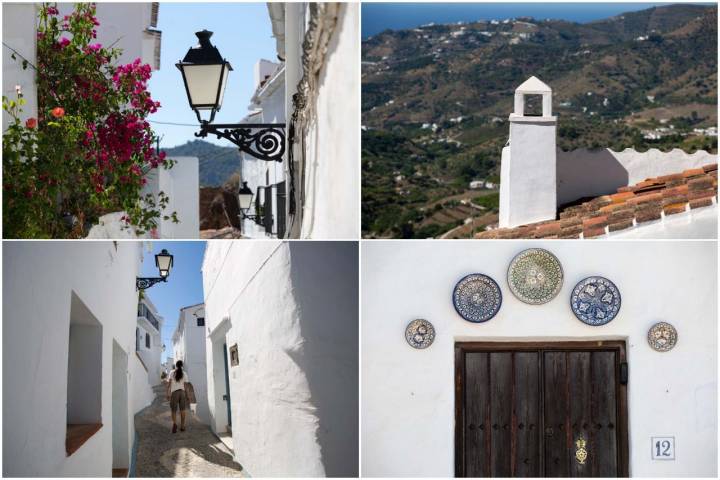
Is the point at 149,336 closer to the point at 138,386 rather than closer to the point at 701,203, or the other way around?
the point at 138,386

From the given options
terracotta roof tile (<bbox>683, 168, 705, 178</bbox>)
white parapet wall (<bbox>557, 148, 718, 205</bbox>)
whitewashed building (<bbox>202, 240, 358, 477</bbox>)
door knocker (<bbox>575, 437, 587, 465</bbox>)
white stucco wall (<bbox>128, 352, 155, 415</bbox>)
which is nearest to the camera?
whitewashed building (<bbox>202, 240, 358, 477</bbox>)

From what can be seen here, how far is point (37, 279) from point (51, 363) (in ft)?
1.13

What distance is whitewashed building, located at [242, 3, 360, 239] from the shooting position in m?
2.83

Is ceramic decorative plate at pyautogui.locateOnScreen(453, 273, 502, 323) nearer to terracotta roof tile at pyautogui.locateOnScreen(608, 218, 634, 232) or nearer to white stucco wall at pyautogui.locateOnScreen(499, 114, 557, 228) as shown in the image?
terracotta roof tile at pyautogui.locateOnScreen(608, 218, 634, 232)

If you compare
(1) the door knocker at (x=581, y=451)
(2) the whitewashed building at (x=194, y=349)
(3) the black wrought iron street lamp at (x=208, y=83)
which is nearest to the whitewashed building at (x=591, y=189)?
(1) the door knocker at (x=581, y=451)

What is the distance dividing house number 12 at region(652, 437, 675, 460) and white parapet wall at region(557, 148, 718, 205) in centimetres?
233

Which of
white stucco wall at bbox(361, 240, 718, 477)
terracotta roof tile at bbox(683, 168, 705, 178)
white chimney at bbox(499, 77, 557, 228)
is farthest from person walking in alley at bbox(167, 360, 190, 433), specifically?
terracotta roof tile at bbox(683, 168, 705, 178)

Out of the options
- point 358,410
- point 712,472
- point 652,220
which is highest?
point 652,220

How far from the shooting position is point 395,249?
4.14 meters

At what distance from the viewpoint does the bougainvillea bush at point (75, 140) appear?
404cm

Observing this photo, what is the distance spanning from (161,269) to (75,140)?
115cm

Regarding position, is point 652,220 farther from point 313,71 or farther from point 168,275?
point 168,275

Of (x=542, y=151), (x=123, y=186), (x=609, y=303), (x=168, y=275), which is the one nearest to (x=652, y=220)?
(x=609, y=303)

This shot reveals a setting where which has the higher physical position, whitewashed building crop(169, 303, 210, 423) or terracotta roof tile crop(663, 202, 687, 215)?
terracotta roof tile crop(663, 202, 687, 215)
